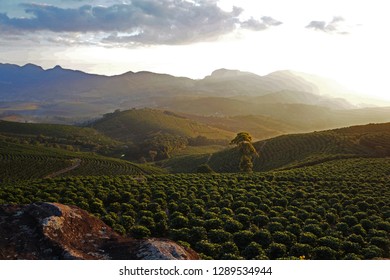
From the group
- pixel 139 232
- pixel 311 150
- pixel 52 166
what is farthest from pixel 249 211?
pixel 52 166

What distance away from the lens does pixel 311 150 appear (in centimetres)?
9488

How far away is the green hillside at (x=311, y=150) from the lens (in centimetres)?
8369

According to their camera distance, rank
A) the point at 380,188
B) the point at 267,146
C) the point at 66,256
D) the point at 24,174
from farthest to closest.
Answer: the point at 267,146 < the point at 24,174 < the point at 380,188 < the point at 66,256

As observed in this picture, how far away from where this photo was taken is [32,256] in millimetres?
13648

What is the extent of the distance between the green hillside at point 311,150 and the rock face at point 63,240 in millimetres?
62022

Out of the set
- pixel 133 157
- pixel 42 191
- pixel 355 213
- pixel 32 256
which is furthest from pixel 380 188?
pixel 133 157

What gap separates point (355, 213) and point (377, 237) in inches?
247

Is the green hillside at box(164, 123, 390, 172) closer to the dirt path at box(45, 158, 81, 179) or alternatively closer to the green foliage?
the dirt path at box(45, 158, 81, 179)

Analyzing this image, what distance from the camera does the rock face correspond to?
1379 cm

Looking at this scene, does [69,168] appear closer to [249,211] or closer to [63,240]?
[249,211]

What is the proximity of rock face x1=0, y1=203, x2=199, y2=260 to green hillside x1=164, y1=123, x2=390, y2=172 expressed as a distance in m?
62.0

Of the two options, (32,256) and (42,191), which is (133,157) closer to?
(42,191)

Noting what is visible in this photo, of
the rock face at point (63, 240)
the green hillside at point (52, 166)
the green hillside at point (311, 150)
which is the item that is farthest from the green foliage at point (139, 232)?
the green hillside at point (52, 166)

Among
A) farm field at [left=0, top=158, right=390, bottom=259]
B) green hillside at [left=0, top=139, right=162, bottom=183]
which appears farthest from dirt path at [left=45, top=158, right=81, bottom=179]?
farm field at [left=0, top=158, right=390, bottom=259]
